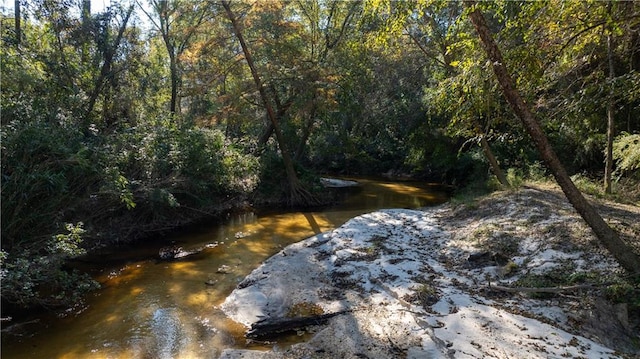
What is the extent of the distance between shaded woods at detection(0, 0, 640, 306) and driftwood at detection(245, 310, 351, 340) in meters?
2.81

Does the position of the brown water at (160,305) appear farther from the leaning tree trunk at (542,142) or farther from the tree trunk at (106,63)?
the tree trunk at (106,63)

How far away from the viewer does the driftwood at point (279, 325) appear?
5.03 m

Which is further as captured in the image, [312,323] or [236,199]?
[236,199]

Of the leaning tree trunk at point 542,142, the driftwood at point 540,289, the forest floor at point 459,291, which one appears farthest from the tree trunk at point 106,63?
the driftwood at point 540,289

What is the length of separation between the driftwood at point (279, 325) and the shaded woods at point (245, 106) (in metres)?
2.81

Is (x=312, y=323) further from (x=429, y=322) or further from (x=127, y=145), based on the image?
(x=127, y=145)

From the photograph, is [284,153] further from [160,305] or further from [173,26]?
[173,26]

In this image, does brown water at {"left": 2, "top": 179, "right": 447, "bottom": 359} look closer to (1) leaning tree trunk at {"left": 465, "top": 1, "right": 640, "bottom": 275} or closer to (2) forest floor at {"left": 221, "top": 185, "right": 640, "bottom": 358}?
(2) forest floor at {"left": 221, "top": 185, "right": 640, "bottom": 358}

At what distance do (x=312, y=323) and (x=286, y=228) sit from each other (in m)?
6.34

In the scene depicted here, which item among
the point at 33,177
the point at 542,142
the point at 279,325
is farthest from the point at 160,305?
the point at 542,142

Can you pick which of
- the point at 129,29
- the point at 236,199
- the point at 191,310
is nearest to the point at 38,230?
the point at 191,310

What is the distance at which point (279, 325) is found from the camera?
5.14 metres

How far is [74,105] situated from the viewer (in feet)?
32.7

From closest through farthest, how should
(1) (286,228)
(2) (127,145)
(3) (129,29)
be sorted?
(2) (127,145) → (1) (286,228) → (3) (129,29)
